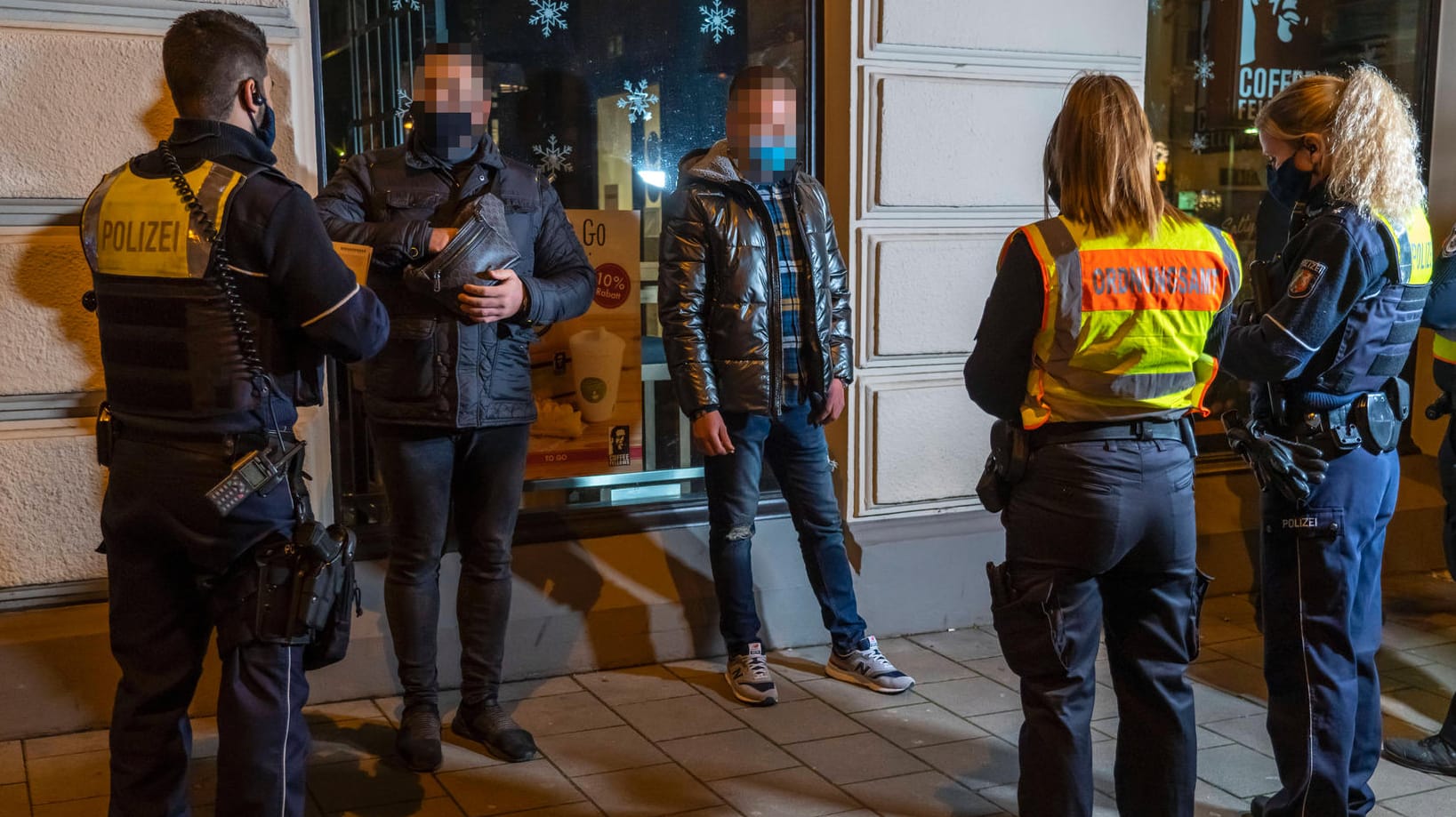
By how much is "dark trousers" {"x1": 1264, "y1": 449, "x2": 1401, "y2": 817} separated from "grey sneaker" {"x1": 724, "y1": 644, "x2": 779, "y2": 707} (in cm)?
165

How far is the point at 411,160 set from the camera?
386 cm

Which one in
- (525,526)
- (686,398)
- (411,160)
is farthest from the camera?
(525,526)

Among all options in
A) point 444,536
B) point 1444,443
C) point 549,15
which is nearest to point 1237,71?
point 1444,443

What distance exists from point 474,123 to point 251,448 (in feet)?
4.63

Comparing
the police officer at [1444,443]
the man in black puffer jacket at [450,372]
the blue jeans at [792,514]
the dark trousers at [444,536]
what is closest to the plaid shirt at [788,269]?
the blue jeans at [792,514]

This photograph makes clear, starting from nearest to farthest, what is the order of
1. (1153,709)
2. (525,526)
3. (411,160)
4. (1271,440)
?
1. (1153,709)
2. (1271,440)
3. (411,160)
4. (525,526)

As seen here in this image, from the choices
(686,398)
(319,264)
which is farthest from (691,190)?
(319,264)

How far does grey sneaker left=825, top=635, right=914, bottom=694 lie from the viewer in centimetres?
458

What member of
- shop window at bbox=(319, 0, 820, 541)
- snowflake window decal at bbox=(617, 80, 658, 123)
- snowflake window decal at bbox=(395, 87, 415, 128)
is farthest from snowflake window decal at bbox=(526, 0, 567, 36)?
snowflake window decal at bbox=(395, 87, 415, 128)

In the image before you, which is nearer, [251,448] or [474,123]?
[251,448]

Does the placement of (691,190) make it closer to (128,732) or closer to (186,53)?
(186,53)

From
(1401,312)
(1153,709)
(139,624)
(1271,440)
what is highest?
(1401,312)

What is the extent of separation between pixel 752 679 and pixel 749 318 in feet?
4.03

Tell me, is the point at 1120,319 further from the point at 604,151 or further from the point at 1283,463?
the point at 604,151
